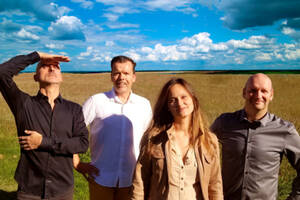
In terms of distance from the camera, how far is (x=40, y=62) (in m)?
3.29

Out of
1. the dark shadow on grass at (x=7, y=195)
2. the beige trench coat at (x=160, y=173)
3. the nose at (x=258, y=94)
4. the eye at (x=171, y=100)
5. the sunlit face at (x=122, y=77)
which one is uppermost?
the sunlit face at (x=122, y=77)

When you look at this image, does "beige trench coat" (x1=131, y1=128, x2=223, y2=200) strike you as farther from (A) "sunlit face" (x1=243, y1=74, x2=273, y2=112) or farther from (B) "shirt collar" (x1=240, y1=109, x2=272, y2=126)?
(A) "sunlit face" (x1=243, y1=74, x2=273, y2=112)

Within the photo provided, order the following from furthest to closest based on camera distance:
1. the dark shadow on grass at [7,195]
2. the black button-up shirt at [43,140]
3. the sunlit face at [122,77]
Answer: the dark shadow on grass at [7,195], the sunlit face at [122,77], the black button-up shirt at [43,140]

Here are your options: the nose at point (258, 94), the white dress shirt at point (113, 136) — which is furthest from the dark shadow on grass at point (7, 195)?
the nose at point (258, 94)

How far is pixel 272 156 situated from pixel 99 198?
2.33 meters

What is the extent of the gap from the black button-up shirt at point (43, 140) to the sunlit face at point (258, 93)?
2.15 metres

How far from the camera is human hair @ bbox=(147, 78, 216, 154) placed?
9.66 ft

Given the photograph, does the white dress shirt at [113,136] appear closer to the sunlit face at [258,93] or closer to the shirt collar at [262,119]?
the shirt collar at [262,119]

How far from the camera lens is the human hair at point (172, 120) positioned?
9.66 feet

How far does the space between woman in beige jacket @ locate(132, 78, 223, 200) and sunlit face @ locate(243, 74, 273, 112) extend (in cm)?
70

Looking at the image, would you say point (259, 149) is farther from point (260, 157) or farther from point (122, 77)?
point (122, 77)

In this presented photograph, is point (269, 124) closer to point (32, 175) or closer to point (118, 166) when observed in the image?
point (118, 166)

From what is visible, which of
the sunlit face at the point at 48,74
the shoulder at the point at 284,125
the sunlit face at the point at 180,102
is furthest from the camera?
the shoulder at the point at 284,125

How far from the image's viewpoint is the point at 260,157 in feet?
10.7
